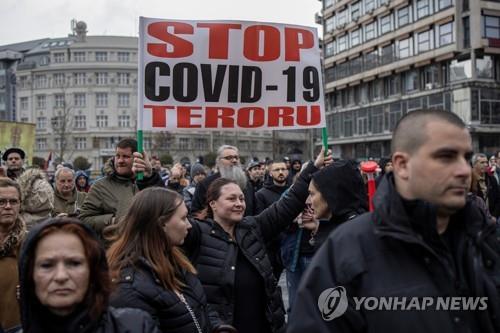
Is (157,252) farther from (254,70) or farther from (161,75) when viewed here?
(254,70)

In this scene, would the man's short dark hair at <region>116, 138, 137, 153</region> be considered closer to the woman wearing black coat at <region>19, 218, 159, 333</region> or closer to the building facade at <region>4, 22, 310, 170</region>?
the woman wearing black coat at <region>19, 218, 159, 333</region>

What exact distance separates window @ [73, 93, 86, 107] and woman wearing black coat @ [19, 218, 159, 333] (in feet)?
280

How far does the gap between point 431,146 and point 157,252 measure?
1.61 meters

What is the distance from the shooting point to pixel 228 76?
542 centimetres

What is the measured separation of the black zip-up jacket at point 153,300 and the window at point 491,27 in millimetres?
37545

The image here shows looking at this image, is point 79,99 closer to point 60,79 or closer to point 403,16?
point 60,79

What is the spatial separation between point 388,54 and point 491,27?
27.9 ft

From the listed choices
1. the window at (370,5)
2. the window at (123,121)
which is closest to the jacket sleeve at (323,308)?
the window at (370,5)

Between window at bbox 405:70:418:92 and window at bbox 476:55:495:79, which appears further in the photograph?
window at bbox 405:70:418:92

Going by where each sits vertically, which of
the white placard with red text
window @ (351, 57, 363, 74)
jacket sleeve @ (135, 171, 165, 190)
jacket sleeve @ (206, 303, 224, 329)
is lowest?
jacket sleeve @ (206, 303, 224, 329)

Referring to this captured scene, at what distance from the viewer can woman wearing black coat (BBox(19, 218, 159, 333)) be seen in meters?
2.36

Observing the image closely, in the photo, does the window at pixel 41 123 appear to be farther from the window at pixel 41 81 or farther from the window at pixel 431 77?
the window at pixel 431 77

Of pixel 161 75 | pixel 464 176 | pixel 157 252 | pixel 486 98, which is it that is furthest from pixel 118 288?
pixel 486 98

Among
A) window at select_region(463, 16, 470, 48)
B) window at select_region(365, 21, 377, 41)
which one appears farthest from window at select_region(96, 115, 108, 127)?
window at select_region(463, 16, 470, 48)
